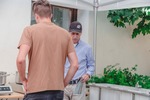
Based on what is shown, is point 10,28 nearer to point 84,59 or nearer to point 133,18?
point 84,59

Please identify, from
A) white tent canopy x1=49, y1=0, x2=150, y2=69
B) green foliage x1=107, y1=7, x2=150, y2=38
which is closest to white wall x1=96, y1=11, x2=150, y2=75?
green foliage x1=107, y1=7, x2=150, y2=38

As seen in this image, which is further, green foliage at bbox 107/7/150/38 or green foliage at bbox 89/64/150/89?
green foliage at bbox 107/7/150/38

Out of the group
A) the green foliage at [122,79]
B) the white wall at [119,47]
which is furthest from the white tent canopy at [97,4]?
the green foliage at [122,79]

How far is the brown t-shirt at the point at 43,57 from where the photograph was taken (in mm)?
1964

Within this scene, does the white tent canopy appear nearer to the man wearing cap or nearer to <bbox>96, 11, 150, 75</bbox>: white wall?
<bbox>96, 11, 150, 75</bbox>: white wall

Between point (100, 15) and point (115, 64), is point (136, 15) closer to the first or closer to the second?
point (100, 15)

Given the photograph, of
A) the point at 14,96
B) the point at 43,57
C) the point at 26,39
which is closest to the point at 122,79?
the point at 14,96

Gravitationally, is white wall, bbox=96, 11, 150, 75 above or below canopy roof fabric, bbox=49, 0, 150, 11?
below

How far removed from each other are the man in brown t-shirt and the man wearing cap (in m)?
0.86

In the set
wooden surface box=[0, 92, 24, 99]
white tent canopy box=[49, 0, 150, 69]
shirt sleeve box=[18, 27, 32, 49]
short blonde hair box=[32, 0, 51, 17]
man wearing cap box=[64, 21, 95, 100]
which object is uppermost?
white tent canopy box=[49, 0, 150, 69]

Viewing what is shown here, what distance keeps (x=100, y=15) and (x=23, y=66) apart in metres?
3.19

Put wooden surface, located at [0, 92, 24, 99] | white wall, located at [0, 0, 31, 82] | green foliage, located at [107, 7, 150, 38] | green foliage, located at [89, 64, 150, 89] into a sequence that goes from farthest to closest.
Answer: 1. green foliage, located at [107, 7, 150, 38]
2. green foliage, located at [89, 64, 150, 89]
3. white wall, located at [0, 0, 31, 82]
4. wooden surface, located at [0, 92, 24, 99]

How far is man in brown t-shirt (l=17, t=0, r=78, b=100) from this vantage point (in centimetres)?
196

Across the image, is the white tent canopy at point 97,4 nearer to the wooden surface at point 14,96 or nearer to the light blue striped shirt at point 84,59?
the light blue striped shirt at point 84,59
